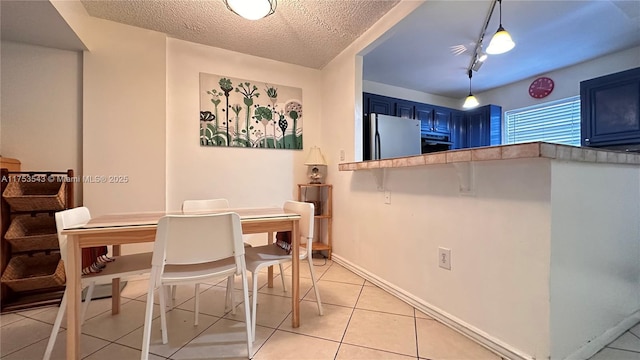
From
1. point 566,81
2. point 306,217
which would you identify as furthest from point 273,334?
point 566,81

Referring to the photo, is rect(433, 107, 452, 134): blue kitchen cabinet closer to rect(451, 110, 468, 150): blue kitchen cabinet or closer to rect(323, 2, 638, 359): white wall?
rect(451, 110, 468, 150): blue kitchen cabinet

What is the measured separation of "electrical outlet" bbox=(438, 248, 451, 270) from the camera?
1.59m

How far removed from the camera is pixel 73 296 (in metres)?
1.20

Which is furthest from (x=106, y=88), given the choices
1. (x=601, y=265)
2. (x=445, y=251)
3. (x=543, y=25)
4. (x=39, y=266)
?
(x=543, y=25)

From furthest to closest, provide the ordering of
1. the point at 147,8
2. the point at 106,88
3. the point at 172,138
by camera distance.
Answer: the point at 172,138
the point at 106,88
the point at 147,8

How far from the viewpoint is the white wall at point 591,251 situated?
1.17 m

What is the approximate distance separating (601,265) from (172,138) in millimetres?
3485

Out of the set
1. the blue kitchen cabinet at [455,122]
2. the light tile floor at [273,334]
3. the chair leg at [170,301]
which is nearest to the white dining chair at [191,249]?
the light tile floor at [273,334]

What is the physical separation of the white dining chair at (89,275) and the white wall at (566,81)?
5.05 meters

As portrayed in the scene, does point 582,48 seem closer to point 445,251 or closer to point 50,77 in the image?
point 445,251

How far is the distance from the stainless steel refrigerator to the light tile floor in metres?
1.55

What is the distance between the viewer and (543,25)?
2385 mm

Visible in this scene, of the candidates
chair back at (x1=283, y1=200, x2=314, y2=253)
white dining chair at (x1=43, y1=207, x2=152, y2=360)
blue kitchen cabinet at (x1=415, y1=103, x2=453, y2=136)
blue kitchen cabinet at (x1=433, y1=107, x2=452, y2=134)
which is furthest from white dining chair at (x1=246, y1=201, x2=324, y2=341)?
blue kitchen cabinet at (x1=433, y1=107, x2=452, y2=134)

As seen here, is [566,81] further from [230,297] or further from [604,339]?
[230,297]
